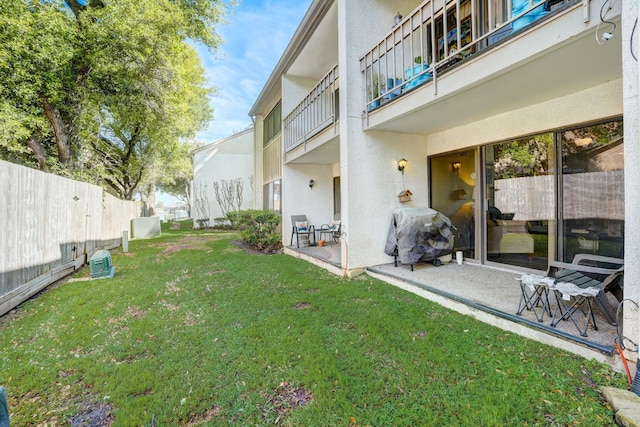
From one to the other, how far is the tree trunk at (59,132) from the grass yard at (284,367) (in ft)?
22.2

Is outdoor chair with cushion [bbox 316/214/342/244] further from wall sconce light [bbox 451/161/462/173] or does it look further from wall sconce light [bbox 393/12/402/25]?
wall sconce light [bbox 393/12/402/25]

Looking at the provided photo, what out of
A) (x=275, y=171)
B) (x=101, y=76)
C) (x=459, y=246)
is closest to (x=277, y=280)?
(x=459, y=246)

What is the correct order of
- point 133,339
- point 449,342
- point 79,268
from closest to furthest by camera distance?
point 449,342 → point 133,339 → point 79,268

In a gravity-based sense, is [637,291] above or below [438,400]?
above

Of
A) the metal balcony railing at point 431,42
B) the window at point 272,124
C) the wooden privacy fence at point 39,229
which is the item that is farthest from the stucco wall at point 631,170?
the window at point 272,124

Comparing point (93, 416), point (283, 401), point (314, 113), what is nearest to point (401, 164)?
point (314, 113)

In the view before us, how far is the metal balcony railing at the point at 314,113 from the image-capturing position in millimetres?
6429

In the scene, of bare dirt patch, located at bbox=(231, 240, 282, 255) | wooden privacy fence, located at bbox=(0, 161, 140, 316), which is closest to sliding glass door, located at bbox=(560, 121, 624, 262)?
bare dirt patch, located at bbox=(231, 240, 282, 255)

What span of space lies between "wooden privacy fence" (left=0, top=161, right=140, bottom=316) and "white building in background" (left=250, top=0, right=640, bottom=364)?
5.26 meters

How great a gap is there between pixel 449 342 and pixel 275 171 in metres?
9.37

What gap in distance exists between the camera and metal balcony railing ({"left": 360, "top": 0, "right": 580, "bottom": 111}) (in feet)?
12.8

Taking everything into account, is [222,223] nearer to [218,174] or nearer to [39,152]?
[218,174]

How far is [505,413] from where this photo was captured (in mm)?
2010

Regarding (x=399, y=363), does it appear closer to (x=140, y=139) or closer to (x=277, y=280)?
(x=277, y=280)
